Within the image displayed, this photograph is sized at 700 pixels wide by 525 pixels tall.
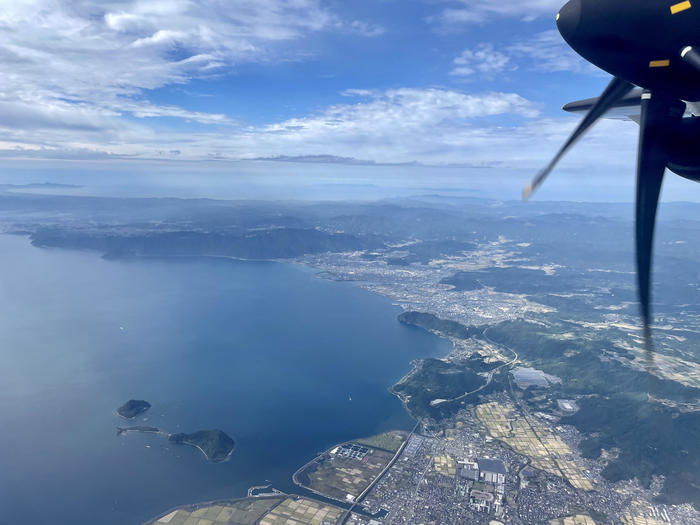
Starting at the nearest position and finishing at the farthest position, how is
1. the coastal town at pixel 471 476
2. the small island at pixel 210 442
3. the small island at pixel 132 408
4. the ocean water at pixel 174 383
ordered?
the coastal town at pixel 471 476, the ocean water at pixel 174 383, the small island at pixel 210 442, the small island at pixel 132 408

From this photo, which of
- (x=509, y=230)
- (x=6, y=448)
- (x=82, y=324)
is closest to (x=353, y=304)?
(x=82, y=324)

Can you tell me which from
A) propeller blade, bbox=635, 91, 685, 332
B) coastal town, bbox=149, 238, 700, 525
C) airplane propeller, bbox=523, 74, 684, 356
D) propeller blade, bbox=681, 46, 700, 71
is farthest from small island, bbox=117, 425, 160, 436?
propeller blade, bbox=681, 46, 700, 71

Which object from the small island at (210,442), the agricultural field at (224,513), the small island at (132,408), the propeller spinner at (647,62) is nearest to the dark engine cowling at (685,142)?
the propeller spinner at (647,62)

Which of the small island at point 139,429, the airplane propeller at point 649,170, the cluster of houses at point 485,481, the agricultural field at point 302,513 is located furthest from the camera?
the small island at point 139,429

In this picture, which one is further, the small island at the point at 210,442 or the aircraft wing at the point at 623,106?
the small island at the point at 210,442

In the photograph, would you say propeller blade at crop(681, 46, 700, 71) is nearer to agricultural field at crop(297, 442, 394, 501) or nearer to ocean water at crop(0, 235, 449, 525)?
agricultural field at crop(297, 442, 394, 501)

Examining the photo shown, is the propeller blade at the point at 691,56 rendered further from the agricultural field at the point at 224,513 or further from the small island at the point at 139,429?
the small island at the point at 139,429

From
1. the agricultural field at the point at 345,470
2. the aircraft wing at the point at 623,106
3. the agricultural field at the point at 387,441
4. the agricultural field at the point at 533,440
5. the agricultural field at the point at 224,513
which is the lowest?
the agricultural field at the point at 533,440

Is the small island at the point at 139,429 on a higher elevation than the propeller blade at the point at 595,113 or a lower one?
lower
